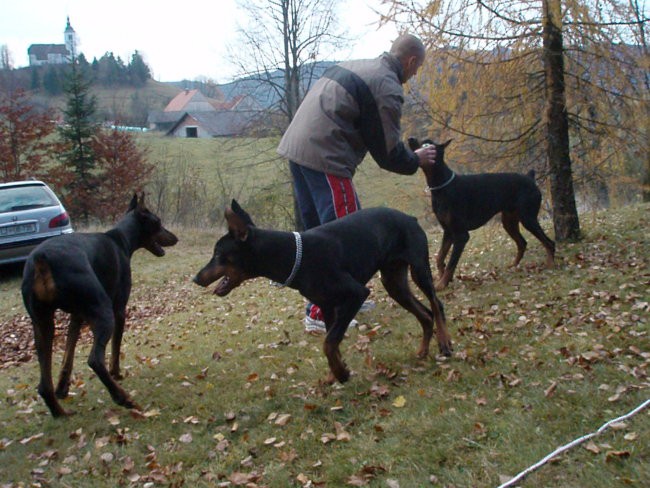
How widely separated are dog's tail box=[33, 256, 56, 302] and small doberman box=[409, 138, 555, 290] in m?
4.10

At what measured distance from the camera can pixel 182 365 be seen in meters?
5.91

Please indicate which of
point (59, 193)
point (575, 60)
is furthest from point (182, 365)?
point (59, 193)

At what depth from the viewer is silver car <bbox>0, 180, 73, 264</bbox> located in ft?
39.4

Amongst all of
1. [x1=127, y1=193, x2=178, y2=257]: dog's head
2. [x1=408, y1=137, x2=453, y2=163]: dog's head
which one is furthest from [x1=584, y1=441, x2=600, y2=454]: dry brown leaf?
[x1=127, y1=193, x2=178, y2=257]: dog's head

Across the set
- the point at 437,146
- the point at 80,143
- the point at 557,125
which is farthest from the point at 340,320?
the point at 80,143

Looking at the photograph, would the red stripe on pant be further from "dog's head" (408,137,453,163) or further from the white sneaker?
"dog's head" (408,137,453,163)

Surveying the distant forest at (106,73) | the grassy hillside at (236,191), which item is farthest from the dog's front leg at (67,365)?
the distant forest at (106,73)

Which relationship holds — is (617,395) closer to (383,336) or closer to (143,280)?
(383,336)

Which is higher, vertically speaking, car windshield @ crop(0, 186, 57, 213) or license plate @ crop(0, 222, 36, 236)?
car windshield @ crop(0, 186, 57, 213)

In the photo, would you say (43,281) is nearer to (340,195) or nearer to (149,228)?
(149,228)

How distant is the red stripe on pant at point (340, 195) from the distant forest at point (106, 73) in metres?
58.1

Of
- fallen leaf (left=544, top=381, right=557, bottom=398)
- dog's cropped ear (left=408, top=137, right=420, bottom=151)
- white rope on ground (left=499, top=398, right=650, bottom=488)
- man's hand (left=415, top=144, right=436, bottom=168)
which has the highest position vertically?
dog's cropped ear (left=408, top=137, right=420, bottom=151)

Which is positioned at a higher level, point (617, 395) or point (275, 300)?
point (617, 395)

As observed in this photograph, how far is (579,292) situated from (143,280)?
29.4ft
